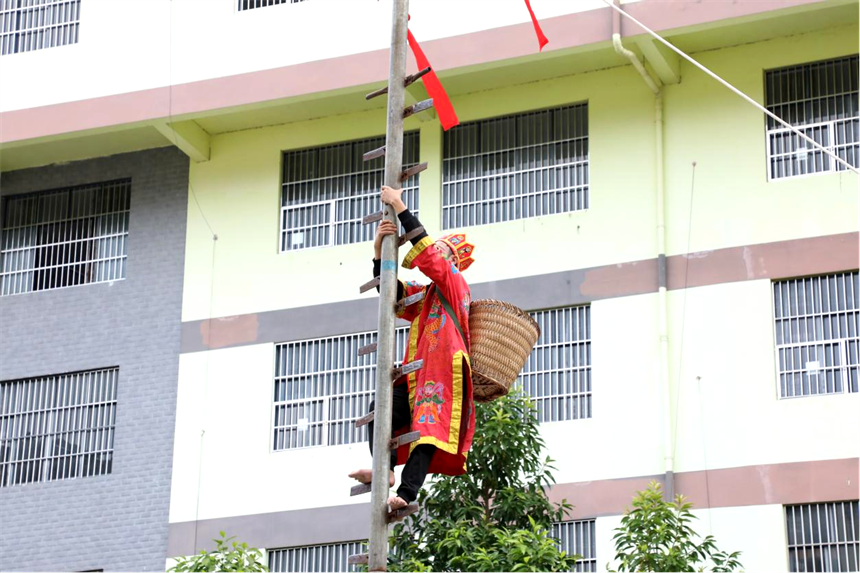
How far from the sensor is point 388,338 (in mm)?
9836

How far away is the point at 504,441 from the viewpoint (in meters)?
14.6

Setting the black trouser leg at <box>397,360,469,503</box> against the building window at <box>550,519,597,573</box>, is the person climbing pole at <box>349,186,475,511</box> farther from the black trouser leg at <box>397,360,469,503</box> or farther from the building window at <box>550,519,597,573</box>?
the building window at <box>550,519,597,573</box>

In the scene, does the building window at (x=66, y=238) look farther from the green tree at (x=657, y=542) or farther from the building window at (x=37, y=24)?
the green tree at (x=657, y=542)

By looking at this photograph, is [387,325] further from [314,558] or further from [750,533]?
[314,558]

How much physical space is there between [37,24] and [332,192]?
4.78 m

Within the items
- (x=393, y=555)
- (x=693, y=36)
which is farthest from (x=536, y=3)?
(x=393, y=555)

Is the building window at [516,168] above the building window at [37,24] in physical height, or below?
below

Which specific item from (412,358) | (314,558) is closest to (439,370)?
(412,358)

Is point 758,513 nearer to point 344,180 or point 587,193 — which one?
point 587,193

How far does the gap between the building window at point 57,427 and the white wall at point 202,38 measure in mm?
3529

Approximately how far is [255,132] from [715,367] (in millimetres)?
6758

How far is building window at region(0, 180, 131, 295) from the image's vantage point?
22.0 m

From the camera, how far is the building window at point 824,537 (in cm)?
1720

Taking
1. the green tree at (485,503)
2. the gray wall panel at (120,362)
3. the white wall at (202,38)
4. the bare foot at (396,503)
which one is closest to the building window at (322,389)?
the gray wall panel at (120,362)
